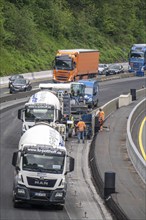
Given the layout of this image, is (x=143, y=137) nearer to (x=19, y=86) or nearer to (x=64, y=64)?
(x=19, y=86)

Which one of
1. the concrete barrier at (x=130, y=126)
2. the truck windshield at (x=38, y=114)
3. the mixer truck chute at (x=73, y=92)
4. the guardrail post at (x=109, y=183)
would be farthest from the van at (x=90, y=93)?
the guardrail post at (x=109, y=183)

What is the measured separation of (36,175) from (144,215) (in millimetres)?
4088

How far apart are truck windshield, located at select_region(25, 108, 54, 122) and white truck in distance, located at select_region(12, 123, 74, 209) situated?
13064 mm

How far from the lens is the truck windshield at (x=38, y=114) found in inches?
1576

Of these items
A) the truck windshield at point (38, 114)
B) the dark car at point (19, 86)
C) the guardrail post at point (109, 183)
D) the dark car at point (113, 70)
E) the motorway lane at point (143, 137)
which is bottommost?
the motorway lane at point (143, 137)

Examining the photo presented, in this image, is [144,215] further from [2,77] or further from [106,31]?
[106,31]

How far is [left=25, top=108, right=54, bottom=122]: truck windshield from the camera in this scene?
131 feet

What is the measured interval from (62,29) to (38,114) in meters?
69.0

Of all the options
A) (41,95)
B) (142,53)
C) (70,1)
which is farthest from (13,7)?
(41,95)

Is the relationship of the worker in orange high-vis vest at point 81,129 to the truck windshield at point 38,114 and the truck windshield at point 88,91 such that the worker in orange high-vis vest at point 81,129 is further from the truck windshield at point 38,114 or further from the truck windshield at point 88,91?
the truck windshield at point 88,91

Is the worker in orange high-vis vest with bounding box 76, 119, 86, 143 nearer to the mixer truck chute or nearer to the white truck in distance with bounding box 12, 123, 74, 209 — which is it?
the mixer truck chute

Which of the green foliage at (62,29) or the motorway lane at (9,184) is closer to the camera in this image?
the motorway lane at (9,184)

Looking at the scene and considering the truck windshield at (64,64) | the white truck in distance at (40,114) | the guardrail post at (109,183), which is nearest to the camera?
the guardrail post at (109,183)

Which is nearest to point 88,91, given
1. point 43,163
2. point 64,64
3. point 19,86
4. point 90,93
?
point 90,93
